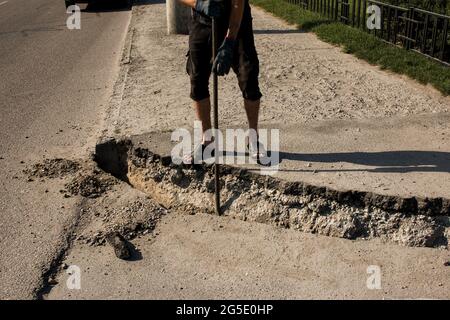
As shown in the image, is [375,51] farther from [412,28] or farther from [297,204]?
[297,204]

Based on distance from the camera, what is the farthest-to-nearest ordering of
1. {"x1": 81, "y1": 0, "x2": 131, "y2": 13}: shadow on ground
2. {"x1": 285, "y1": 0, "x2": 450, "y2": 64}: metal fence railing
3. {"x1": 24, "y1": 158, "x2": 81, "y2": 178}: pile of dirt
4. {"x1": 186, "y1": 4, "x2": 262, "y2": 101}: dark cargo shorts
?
1. {"x1": 81, "y1": 0, "x2": 131, "y2": 13}: shadow on ground
2. {"x1": 285, "y1": 0, "x2": 450, "y2": 64}: metal fence railing
3. {"x1": 24, "y1": 158, "x2": 81, "y2": 178}: pile of dirt
4. {"x1": 186, "y1": 4, "x2": 262, "y2": 101}: dark cargo shorts

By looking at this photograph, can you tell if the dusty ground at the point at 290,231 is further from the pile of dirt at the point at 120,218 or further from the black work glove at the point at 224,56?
the black work glove at the point at 224,56

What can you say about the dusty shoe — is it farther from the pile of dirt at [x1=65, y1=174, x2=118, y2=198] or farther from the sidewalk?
the pile of dirt at [x1=65, y1=174, x2=118, y2=198]

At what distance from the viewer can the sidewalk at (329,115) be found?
4281 millimetres

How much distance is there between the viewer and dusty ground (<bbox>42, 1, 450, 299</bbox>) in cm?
346

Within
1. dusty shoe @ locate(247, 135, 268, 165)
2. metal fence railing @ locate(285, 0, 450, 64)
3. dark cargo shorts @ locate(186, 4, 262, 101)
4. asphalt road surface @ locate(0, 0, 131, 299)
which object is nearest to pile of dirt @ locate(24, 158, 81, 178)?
asphalt road surface @ locate(0, 0, 131, 299)

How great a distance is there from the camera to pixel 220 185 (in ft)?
14.6

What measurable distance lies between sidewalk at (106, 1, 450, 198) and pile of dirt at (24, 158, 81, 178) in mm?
547

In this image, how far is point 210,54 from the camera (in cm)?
434

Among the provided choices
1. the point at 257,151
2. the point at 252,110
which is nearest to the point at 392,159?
the point at 257,151

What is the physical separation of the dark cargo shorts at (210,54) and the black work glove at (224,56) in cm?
20

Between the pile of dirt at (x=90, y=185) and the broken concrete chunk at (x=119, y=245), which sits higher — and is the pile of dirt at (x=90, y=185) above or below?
above

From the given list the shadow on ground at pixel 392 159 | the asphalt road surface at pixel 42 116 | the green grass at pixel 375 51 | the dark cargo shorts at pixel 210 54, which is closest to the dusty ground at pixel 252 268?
the asphalt road surface at pixel 42 116

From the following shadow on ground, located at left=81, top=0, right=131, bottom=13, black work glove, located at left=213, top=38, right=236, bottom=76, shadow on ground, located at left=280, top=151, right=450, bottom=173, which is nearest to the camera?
black work glove, located at left=213, top=38, right=236, bottom=76
